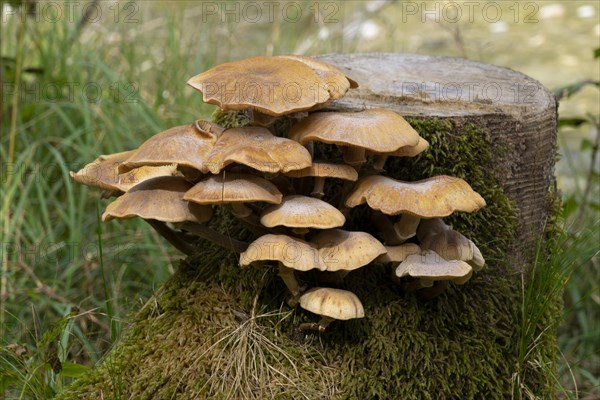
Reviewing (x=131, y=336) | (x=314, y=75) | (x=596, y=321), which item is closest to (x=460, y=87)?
(x=314, y=75)

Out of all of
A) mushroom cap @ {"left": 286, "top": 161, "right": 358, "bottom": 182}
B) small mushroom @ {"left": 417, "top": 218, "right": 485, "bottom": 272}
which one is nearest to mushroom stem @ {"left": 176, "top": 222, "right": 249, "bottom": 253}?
mushroom cap @ {"left": 286, "top": 161, "right": 358, "bottom": 182}

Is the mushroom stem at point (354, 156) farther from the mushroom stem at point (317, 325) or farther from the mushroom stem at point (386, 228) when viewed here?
the mushroom stem at point (317, 325)

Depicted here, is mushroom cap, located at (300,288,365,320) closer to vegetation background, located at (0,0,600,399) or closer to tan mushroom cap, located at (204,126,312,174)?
tan mushroom cap, located at (204,126,312,174)

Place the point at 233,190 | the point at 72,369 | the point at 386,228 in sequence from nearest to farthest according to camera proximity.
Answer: the point at 233,190 → the point at 386,228 → the point at 72,369

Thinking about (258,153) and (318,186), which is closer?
(258,153)

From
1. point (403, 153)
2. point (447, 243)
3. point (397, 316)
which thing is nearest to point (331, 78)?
point (403, 153)

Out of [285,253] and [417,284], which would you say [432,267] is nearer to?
[417,284]

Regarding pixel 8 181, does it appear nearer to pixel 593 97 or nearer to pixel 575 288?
pixel 575 288
